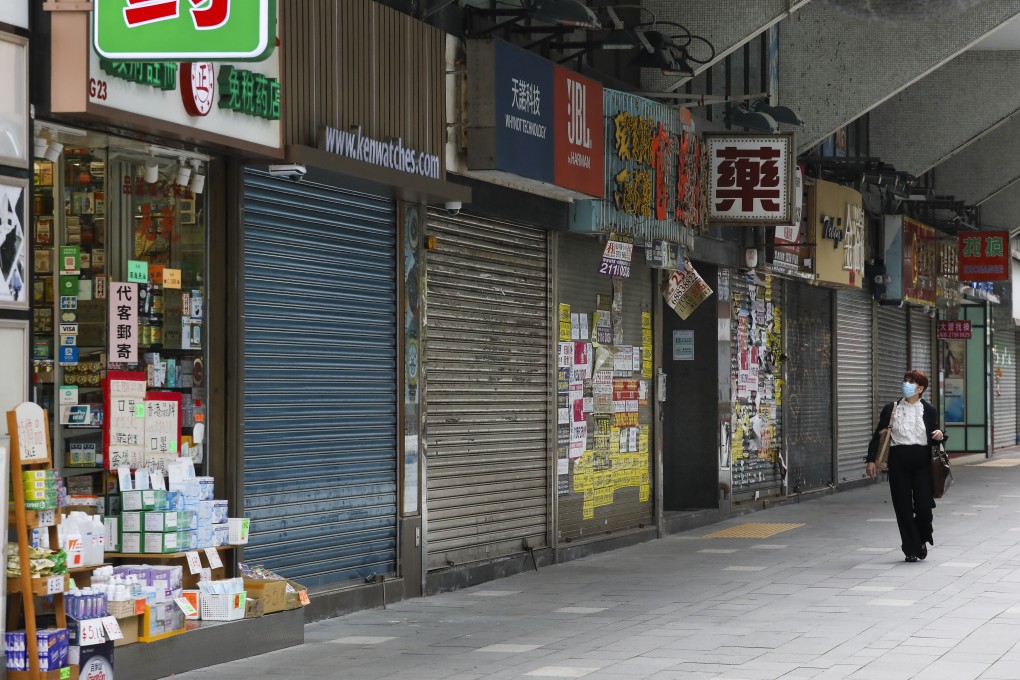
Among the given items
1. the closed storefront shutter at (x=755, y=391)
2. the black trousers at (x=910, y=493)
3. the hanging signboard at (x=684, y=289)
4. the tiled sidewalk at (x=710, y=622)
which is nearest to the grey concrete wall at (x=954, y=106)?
the closed storefront shutter at (x=755, y=391)

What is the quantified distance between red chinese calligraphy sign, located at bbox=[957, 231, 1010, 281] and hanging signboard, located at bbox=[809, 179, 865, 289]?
747 cm

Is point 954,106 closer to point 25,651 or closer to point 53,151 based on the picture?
point 53,151

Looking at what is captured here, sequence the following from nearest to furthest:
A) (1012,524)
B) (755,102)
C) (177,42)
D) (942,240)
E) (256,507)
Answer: (177,42)
(256,507)
(1012,524)
(755,102)
(942,240)

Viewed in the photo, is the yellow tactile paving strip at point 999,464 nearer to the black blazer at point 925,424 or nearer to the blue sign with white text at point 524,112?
the black blazer at point 925,424

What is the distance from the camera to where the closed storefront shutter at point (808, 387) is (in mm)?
22125

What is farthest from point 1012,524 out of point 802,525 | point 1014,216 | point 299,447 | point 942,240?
point 1014,216

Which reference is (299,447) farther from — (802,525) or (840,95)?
(840,95)

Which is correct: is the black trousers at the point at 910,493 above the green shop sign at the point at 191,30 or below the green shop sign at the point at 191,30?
below

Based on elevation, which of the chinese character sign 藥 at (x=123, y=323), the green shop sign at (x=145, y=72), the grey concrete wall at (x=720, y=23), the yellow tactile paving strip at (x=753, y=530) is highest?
the grey concrete wall at (x=720, y=23)

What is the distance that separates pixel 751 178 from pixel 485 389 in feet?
20.0

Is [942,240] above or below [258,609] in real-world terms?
above

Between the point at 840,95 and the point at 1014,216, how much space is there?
14530 mm

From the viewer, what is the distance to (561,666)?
8.72 metres

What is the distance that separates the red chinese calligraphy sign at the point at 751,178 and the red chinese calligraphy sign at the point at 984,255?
14347mm
